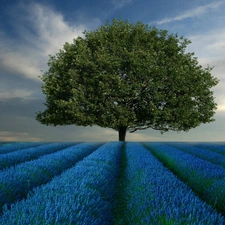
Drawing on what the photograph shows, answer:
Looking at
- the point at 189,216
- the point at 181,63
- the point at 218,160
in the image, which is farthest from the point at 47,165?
the point at 181,63

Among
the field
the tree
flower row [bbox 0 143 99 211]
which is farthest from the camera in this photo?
the tree

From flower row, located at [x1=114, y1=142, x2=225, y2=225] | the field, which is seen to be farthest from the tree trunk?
flower row, located at [x1=114, y1=142, x2=225, y2=225]

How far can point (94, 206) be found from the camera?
3.79 m

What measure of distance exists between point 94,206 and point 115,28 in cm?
2382

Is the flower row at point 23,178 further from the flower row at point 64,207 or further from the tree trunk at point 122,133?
the tree trunk at point 122,133

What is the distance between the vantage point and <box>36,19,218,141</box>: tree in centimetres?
2282

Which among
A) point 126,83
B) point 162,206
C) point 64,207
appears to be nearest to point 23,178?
point 64,207

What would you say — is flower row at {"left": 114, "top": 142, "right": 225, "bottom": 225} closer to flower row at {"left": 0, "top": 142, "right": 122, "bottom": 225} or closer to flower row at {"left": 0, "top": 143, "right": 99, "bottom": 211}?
flower row at {"left": 0, "top": 142, "right": 122, "bottom": 225}

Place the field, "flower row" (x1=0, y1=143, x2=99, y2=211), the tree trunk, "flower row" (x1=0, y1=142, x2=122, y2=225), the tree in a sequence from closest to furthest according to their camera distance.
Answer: "flower row" (x1=0, y1=142, x2=122, y2=225), the field, "flower row" (x1=0, y1=143, x2=99, y2=211), the tree, the tree trunk

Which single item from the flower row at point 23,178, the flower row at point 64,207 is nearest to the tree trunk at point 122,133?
the flower row at point 23,178

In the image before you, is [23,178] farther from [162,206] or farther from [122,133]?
[122,133]

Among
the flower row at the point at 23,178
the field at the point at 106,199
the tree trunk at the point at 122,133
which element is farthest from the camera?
the tree trunk at the point at 122,133

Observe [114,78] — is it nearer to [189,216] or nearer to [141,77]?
[141,77]

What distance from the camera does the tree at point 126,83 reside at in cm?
2282
